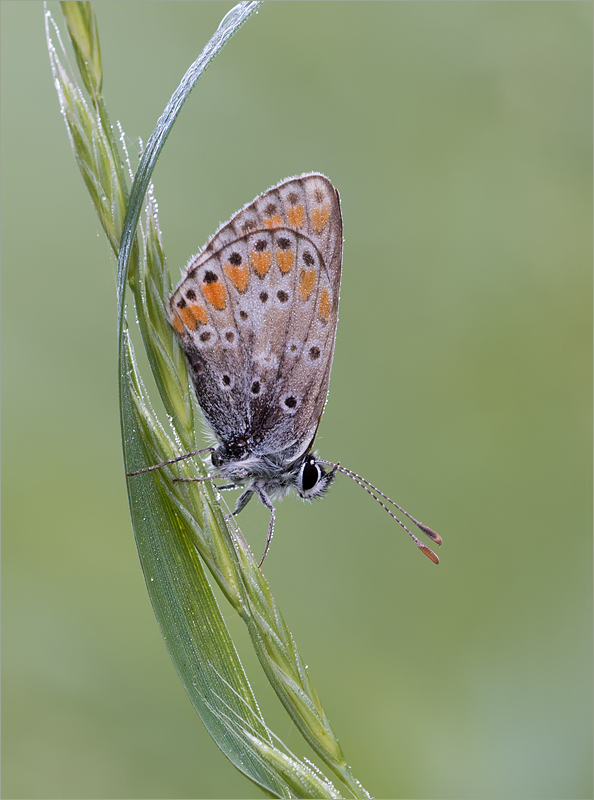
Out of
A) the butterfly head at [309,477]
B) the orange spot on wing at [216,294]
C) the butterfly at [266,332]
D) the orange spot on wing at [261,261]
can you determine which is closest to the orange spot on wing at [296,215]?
the butterfly at [266,332]

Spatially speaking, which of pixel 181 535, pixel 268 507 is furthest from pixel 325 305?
pixel 181 535

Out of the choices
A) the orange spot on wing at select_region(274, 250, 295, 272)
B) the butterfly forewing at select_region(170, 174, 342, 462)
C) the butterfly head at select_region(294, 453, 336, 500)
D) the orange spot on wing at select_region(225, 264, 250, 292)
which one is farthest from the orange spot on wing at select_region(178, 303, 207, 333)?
the butterfly head at select_region(294, 453, 336, 500)

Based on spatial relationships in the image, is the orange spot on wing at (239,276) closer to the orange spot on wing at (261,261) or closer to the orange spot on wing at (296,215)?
the orange spot on wing at (261,261)

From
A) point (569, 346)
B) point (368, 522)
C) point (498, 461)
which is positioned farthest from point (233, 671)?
Result: point (569, 346)

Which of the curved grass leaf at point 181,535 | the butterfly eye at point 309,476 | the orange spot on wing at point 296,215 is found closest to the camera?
the curved grass leaf at point 181,535

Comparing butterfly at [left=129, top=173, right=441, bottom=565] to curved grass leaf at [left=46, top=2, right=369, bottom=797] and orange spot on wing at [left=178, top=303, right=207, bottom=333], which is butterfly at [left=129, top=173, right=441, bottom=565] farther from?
curved grass leaf at [left=46, top=2, right=369, bottom=797]

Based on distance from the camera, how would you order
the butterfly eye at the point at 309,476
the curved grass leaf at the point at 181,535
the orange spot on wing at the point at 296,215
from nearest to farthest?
the curved grass leaf at the point at 181,535 < the orange spot on wing at the point at 296,215 < the butterfly eye at the point at 309,476
